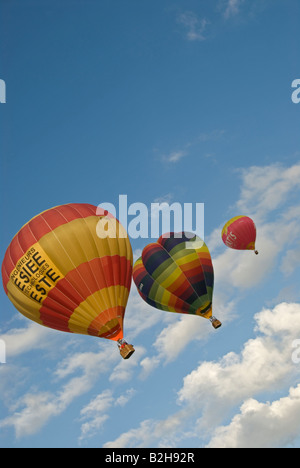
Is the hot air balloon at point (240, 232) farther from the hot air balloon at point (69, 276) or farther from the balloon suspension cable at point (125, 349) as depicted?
the balloon suspension cable at point (125, 349)

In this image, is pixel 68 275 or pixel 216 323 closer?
pixel 68 275

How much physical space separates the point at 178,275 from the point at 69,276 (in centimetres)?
889

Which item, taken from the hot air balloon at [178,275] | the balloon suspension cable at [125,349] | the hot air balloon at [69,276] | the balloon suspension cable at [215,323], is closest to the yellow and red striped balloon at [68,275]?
the hot air balloon at [69,276]

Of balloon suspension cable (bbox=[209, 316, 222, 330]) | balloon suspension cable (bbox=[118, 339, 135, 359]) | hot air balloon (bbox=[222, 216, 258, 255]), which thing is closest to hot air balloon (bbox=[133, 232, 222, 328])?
balloon suspension cable (bbox=[209, 316, 222, 330])

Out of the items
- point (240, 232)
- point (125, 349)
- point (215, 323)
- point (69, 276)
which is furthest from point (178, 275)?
point (69, 276)

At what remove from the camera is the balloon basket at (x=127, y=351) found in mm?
18484

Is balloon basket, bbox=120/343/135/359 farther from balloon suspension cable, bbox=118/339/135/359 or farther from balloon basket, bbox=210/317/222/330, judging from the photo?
balloon basket, bbox=210/317/222/330

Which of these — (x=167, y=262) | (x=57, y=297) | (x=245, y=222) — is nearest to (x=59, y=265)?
(x=57, y=297)

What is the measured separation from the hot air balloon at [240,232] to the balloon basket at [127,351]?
16.2m

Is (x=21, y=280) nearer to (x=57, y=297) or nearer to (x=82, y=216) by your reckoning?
(x=57, y=297)

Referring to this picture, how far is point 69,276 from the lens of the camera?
18.5 meters

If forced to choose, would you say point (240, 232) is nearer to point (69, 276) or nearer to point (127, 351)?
point (127, 351)

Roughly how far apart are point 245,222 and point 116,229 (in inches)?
569

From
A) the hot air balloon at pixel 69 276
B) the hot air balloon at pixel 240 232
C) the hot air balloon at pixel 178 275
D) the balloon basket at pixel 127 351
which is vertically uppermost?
the hot air balloon at pixel 240 232
